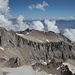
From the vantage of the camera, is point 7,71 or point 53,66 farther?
point 53,66

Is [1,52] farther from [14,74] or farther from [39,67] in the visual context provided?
[14,74]

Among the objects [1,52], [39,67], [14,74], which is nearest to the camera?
[14,74]

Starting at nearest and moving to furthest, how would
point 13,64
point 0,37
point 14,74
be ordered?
point 14,74 → point 13,64 → point 0,37

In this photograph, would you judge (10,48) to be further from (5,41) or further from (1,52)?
(1,52)

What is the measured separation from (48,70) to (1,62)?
32.5m

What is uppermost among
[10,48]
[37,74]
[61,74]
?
[37,74]

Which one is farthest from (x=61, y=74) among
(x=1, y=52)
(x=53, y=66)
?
(x=1, y=52)

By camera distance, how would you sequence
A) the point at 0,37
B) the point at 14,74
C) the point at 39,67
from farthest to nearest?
the point at 0,37, the point at 39,67, the point at 14,74

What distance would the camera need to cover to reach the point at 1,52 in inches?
6713

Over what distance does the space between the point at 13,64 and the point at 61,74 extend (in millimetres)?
30579

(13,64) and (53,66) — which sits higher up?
(13,64)

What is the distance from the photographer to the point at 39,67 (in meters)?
130

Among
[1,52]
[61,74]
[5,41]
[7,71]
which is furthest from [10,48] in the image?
[7,71]

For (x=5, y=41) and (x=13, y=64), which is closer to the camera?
(x=13, y=64)
